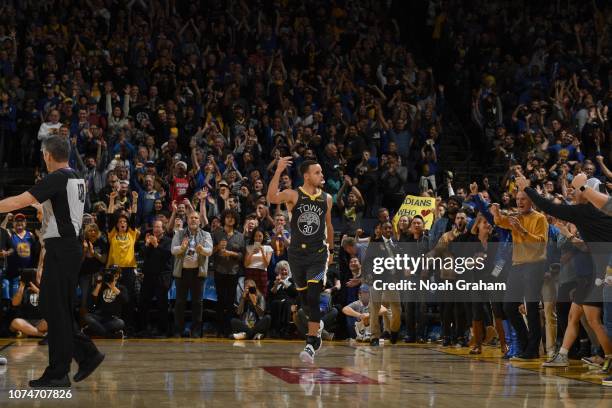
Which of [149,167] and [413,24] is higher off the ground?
[413,24]

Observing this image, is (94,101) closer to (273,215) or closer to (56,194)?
(273,215)

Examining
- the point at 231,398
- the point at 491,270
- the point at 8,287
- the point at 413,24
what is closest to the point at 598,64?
the point at 413,24

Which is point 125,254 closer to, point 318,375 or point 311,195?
point 311,195

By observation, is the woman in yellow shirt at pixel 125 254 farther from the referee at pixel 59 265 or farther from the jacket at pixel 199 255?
the referee at pixel 59 265

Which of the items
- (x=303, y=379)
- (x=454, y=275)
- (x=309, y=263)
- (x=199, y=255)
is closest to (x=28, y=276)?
(x=199, y=255)

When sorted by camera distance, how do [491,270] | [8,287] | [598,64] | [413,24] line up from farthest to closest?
[413,24] < [598,64] < [8,287] < [491,270]

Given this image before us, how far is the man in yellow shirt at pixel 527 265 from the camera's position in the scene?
475 inches

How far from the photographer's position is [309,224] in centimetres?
1137

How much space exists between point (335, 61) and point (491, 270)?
1010cm

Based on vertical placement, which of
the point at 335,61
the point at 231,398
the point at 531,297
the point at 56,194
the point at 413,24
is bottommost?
the point at 231,398

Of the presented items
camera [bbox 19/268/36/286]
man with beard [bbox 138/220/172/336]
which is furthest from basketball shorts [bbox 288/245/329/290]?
camera [bbox 19/268/36/286]

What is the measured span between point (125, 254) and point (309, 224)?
17.6 ft

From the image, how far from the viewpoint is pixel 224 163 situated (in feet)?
60.8

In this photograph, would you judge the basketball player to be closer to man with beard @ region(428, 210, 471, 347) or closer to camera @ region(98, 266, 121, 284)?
man with beard @ region(428, 210, 471, 347)
